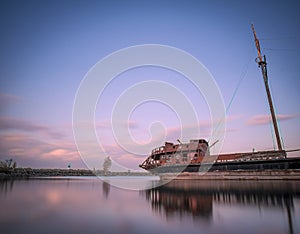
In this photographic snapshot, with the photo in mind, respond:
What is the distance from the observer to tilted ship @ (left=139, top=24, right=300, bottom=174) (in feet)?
101

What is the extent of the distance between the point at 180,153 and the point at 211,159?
28.9 feet

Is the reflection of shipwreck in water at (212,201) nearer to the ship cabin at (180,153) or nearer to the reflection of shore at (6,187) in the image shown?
the reflection of shore at (6,187)

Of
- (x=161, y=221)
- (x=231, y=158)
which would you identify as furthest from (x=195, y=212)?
(x=231, y=158)

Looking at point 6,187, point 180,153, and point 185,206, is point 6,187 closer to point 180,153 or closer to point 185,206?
point 185,206

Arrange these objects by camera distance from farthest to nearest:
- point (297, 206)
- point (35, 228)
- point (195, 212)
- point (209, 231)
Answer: point (297, 206)
point (195, 212)
point (35, 228)
point (209, 231)

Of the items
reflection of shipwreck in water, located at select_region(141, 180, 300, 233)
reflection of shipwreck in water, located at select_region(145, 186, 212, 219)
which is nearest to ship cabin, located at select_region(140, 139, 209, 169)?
reflection of shipwreck in water, located at select_region(141, 180, 300, 233)

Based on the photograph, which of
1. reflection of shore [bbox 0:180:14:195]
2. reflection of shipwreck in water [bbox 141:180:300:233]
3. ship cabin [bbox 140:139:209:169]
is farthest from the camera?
ship cabin [bbox 140:139:209:169]

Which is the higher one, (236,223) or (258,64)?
(258,64)

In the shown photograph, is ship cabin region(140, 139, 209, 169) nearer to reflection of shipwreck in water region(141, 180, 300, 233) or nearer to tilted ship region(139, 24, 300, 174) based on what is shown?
tilted ship region(139, 24, 300, 174)

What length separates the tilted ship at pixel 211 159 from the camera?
3077 centimetres

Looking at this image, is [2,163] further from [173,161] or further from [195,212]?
[195,212]

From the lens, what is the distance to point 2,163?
296ft

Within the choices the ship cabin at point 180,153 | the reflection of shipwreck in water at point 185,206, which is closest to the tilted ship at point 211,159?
the ship cabin at point 180,153

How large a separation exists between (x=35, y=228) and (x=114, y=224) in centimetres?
315
